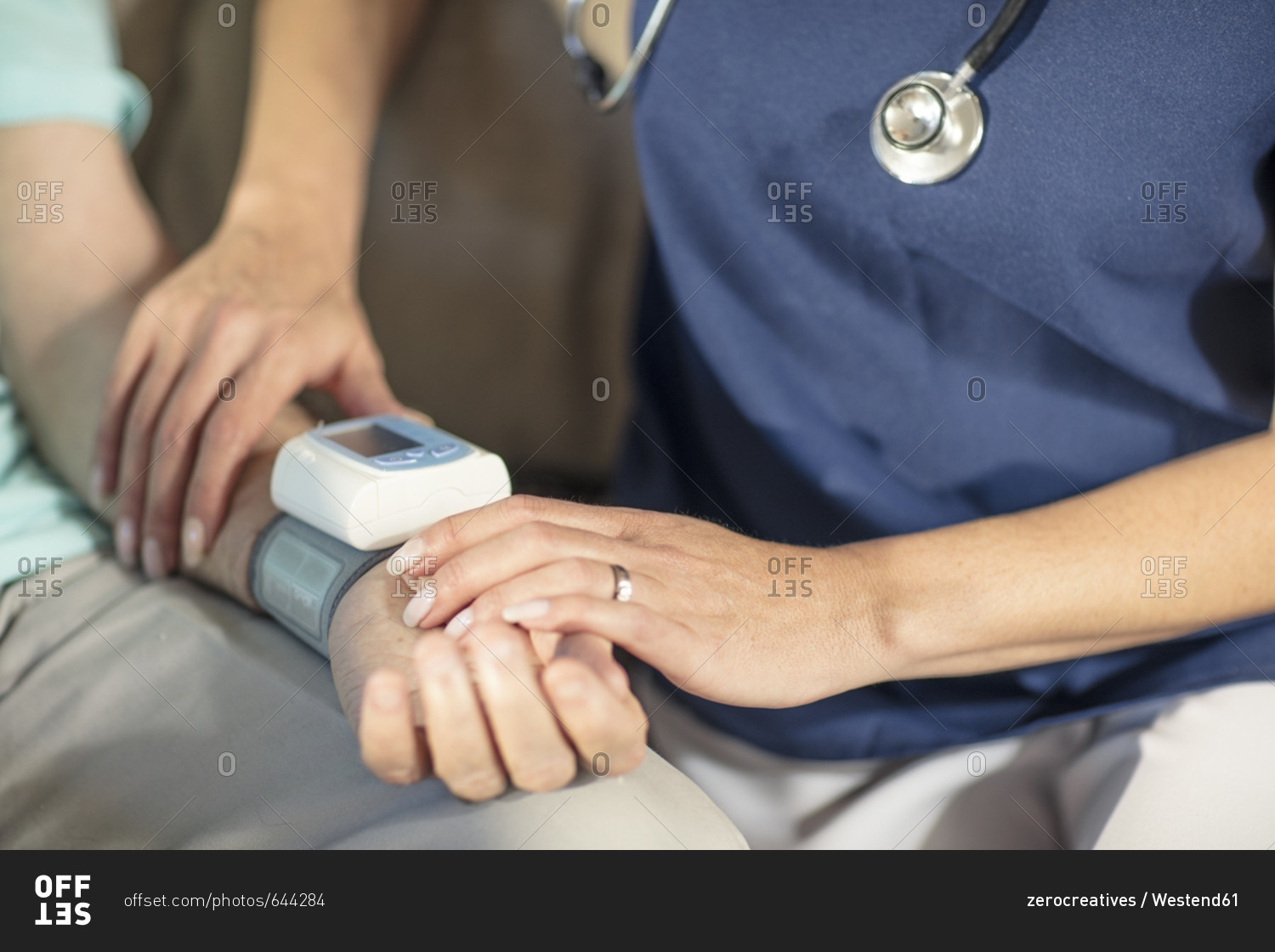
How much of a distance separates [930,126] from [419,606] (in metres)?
0.46

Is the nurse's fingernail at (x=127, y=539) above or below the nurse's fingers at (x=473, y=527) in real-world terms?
below

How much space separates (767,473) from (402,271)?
0.57 m

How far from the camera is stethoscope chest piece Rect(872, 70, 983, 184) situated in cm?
61

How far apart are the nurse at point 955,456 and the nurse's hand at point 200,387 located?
0.88 feet

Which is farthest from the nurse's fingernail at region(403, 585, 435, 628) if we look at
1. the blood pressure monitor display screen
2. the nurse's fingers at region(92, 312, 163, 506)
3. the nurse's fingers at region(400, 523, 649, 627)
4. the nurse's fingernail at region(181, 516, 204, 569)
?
the nurse's fingers at region(92, 312, 163, 506)

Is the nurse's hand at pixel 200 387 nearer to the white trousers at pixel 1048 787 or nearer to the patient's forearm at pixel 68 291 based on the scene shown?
the patient's forearm at pixel 68 291

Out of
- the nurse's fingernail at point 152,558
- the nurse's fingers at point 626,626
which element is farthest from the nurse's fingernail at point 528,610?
the nurse's fingernail at point 152,558

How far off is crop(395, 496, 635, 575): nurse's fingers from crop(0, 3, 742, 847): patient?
0.14ft

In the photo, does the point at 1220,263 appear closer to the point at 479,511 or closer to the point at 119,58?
the point at 479,511

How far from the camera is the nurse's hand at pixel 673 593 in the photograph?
19.5 inches

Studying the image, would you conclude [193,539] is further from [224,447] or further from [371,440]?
[371,440]

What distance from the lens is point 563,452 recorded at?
3.88 ft

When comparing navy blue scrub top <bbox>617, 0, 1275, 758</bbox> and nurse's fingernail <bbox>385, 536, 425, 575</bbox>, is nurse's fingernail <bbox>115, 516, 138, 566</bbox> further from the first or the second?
navy blue scrub top <bbox>617, 0, 1275, 758</bbox>
